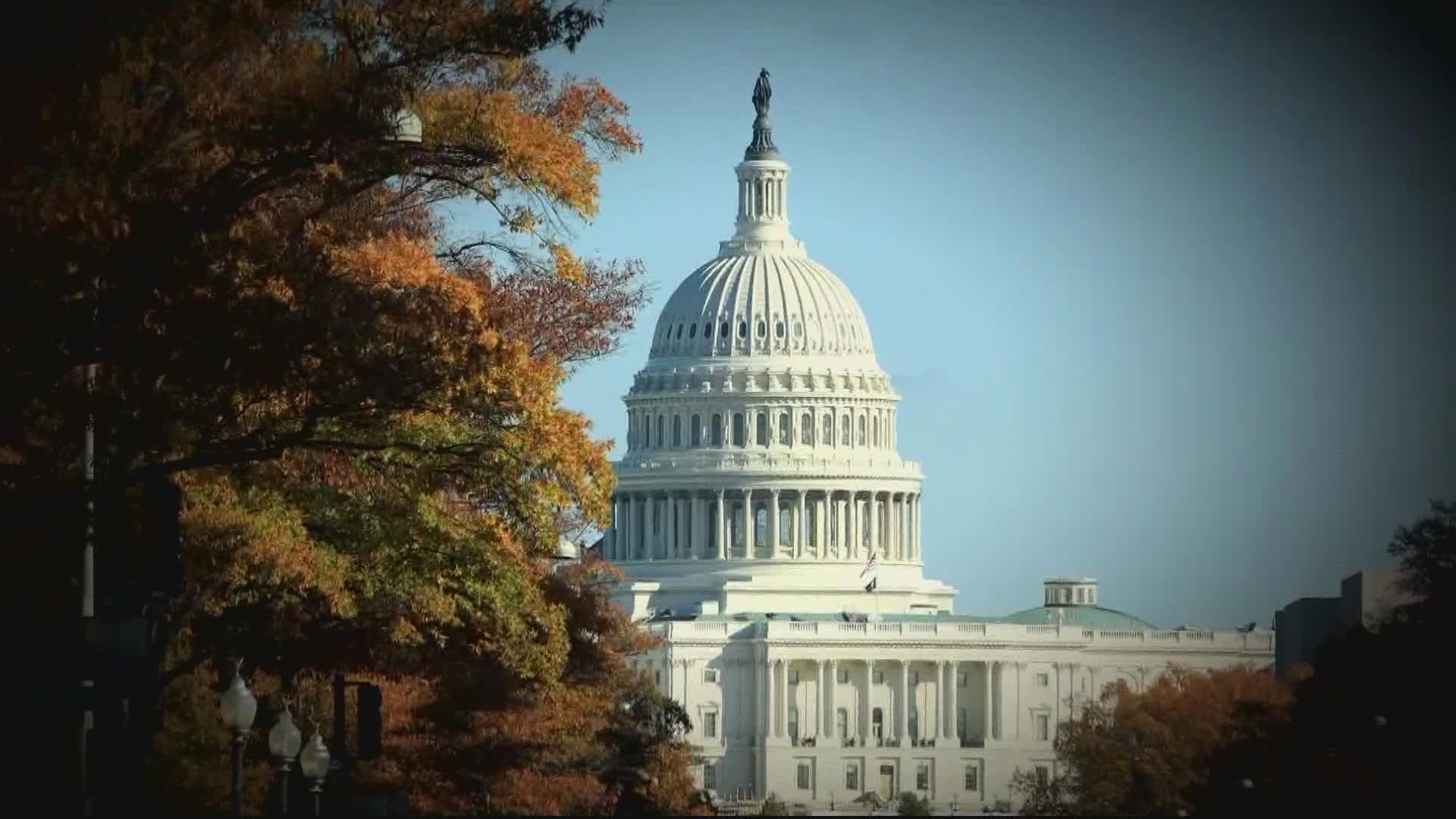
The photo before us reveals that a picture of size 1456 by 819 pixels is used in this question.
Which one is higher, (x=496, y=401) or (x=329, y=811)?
(x=496, y=401)

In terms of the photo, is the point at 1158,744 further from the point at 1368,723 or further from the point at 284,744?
the point at 284,744

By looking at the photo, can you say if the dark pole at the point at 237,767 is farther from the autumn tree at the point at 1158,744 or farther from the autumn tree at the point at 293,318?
the autumn tree at the point at 1158,744

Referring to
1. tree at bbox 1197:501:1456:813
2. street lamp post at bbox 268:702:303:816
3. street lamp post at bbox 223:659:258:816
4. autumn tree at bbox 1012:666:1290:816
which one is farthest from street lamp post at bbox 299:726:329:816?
autumn tree at bbox 1012:666:1290:816

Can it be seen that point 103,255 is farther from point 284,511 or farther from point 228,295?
point 284,511

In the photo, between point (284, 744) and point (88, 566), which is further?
point (284, 744)

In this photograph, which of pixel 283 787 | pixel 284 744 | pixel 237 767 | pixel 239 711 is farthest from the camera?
pixel 283 787

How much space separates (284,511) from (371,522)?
138 centimetres

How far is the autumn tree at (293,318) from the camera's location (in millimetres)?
A: 52125

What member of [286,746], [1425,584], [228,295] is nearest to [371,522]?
[286,746]

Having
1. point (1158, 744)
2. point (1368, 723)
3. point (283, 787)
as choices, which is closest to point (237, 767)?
point (283, 787)

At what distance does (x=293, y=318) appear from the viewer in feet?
181

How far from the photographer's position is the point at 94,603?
2253 inches

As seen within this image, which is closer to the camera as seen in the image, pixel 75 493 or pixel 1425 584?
pixel 75 493

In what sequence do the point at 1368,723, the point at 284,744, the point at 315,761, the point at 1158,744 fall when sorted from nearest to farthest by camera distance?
Answer: the point at 284,744 → the point at 315,761 → the point at 1368,723 → the point at 1158,744
